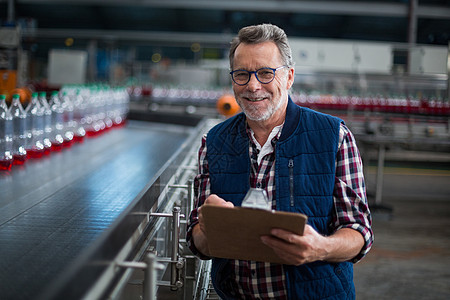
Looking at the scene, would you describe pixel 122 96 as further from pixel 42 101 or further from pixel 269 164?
pixel 269 164

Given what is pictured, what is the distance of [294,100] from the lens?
602cm

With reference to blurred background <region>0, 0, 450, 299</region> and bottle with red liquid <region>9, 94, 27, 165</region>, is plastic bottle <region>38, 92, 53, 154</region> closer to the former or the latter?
blurred background <region>0, 0, 450, 299</region>

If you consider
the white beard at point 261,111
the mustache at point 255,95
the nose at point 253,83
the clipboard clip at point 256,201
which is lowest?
the clipboard clip at point 256,201

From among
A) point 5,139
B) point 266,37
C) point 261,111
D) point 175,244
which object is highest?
point 266,37

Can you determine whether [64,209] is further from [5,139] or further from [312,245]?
[312,245]

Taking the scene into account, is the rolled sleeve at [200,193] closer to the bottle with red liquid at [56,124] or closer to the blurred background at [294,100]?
the blurred background at [294,100]

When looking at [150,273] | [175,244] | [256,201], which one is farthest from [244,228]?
[175,244]

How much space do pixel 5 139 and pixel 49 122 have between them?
1.57 ft

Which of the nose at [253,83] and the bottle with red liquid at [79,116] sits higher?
the nose at [253,83]

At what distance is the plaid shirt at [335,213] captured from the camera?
45.4 inches

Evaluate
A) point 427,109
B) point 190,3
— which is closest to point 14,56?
point 427,109

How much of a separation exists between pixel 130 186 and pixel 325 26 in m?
13.6

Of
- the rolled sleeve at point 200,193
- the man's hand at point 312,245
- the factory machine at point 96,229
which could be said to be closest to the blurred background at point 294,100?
the factory machine at point 96,229

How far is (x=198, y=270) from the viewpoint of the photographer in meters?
1.71
